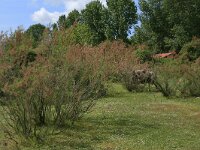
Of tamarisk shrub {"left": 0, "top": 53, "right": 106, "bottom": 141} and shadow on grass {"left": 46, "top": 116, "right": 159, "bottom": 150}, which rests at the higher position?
tamarisk shrub {"left": 0, "top": 53, "right": 106, "bottom": 141}

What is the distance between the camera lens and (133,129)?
1306 cm

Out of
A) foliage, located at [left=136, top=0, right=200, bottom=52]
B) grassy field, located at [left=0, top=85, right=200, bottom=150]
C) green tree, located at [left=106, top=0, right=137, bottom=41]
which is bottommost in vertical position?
grassy field, located at [left=0, top=85, right=200, bottom=150]

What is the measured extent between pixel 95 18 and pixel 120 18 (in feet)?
18.8

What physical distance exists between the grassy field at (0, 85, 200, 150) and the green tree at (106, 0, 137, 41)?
55250mm

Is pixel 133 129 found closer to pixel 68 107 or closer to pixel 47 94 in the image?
pixel 68 107

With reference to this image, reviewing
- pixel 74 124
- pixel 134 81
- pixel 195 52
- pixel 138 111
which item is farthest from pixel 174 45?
pixel 74 124

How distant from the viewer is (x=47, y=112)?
43.2 ft

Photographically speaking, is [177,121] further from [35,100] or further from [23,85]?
[23,85]

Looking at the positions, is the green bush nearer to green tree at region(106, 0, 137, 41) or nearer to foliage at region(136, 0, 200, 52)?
foliage at region(136, 0, 200, 52)

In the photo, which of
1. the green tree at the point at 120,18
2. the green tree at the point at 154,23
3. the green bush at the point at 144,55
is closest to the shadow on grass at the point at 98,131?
the green bush at the point at 144,55

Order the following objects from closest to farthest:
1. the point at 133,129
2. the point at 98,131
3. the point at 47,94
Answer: the point at 47,94
the point at 98,131
the point at 133,129

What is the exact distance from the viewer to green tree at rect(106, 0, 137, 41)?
73.6 m

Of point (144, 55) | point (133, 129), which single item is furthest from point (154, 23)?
point (133, 129)

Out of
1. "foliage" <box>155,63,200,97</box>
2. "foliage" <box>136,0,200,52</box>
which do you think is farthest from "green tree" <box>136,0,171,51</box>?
"foliage" <box>155,63,200,97</box>
